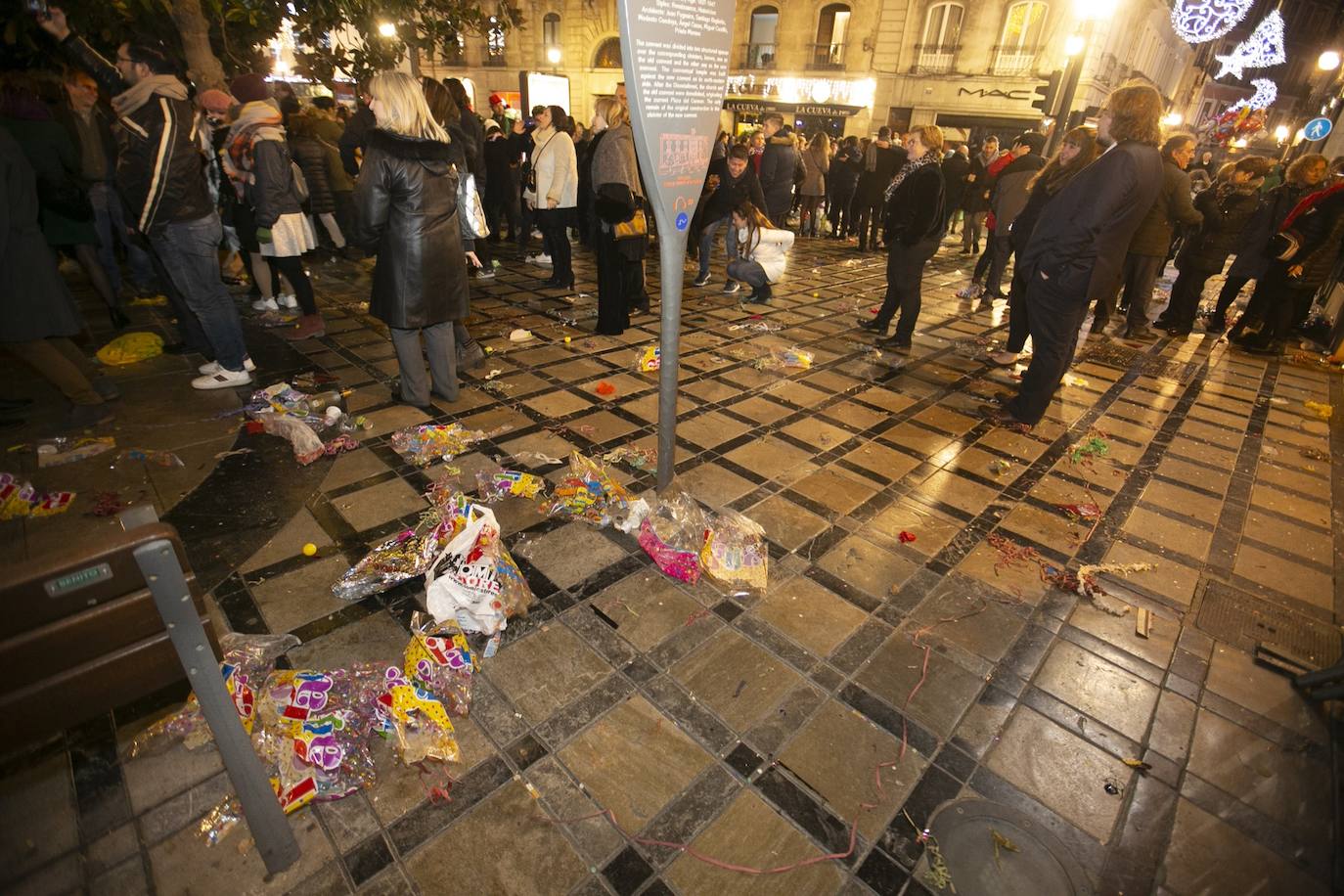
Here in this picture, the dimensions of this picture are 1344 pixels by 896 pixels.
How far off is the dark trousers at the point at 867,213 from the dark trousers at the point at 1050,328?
24.5 feet

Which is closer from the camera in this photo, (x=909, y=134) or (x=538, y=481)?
(x=538, y=481)

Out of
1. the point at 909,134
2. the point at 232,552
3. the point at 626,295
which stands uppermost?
the point at 909,134

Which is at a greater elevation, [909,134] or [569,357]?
[909,134]

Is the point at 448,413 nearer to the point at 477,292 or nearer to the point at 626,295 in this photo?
the point at 626,295

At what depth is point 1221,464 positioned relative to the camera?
4.34m

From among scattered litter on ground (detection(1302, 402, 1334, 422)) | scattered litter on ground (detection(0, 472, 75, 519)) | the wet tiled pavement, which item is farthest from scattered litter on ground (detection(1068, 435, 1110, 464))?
scattered litter on ground (detection(0, 472, 75, 519))

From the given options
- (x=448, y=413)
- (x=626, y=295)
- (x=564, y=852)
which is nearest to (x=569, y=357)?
(x=626, y=295)

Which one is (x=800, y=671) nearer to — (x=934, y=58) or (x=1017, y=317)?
(x=1017, y=317)

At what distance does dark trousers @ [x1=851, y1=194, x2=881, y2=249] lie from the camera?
11031 mm

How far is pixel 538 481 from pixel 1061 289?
3821mm

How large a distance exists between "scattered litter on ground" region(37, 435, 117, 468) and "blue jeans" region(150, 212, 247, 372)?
3.49 feet

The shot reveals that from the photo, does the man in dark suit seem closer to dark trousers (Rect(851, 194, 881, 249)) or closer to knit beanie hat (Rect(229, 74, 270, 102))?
knit beanie hat (Rect(229, 74, 270, 102))

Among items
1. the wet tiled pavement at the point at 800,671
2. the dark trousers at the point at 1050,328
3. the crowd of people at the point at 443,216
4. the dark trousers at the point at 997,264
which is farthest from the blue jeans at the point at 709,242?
the dark trousers at the point at 1050,328

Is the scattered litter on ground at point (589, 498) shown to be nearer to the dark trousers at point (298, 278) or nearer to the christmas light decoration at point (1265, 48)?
the dark trousers at point (298, 278)
